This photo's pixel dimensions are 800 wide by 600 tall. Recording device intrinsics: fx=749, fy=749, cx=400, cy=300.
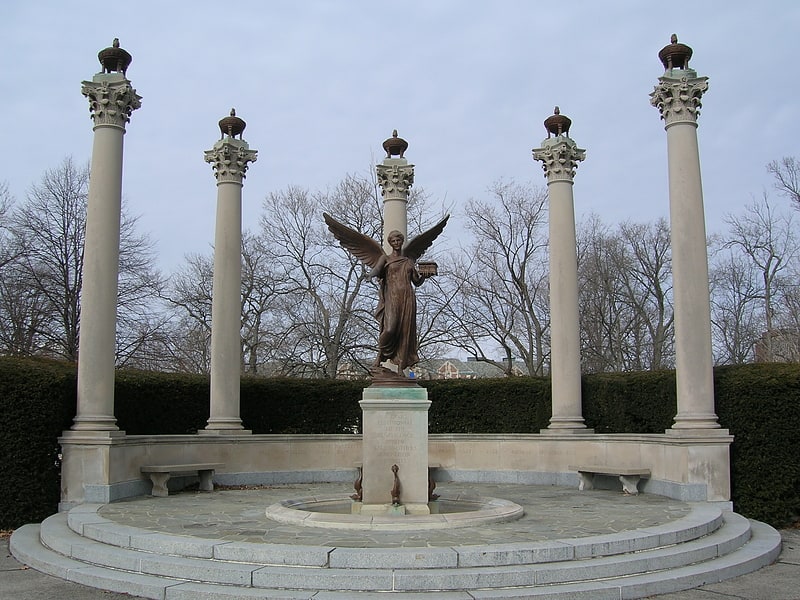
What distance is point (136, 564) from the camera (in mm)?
10062

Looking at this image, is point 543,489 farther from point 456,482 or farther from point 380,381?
point 380,381

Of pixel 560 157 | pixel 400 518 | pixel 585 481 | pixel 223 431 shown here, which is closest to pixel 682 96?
pixel 560 157

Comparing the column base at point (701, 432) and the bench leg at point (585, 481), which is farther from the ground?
the column base at point (701, 432)

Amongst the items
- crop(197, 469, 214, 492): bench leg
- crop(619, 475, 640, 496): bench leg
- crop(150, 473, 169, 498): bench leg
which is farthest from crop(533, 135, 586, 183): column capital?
crop(150, 473, 169, 498): bench leg

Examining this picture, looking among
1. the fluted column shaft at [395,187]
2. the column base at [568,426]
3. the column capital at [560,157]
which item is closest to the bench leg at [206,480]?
the fluted column shaft at [395,187]

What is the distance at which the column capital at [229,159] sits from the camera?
72.9 ft

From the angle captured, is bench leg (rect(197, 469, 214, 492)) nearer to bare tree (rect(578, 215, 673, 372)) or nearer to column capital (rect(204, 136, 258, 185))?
column capital (rect(204, 136, 258, 185))

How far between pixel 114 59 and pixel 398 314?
1032 centimetres

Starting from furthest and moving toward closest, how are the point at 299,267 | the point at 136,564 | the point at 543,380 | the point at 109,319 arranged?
the point at 299,267, the point at 543,380, the point at 109,319, the point at 136,564

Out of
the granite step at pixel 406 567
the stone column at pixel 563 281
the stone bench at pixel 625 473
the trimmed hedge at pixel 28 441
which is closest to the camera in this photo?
the granite step at pixel 406 567

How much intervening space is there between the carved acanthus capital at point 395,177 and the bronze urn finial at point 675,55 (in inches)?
310

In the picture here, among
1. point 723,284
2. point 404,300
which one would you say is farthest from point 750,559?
point 723,284

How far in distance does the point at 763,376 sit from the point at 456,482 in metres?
9.27

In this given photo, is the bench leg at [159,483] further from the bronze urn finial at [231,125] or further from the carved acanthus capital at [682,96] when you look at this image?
the carved acanthus capital at [682,96]
